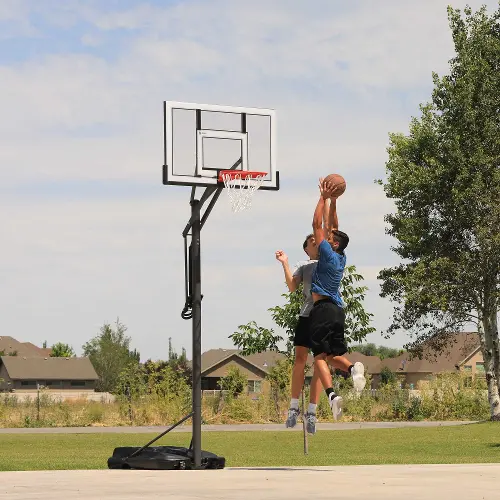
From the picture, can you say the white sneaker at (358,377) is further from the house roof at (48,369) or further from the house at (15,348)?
the house at (15,348)

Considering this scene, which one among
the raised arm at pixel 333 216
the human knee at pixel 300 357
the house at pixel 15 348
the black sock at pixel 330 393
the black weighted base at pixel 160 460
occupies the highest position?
the house at pixel 15 348

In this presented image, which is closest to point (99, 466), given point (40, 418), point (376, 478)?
point (376, 478)

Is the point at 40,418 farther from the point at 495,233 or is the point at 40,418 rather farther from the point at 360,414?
the point at 495,233

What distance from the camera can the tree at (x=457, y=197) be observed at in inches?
1496

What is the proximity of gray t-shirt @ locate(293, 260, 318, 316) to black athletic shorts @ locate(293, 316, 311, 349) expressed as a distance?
98 mm

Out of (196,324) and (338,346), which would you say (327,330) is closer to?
(338,346)

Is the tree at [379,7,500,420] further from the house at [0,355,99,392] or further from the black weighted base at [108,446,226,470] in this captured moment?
the house at [0,355,99,392]

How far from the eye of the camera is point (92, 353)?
113 m

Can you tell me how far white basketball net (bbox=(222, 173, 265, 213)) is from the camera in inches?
549

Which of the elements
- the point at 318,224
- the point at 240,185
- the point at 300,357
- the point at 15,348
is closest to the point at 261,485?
the point at 300,357

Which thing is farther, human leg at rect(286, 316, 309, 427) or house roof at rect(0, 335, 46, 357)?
house roof at rect(0, 335, 46, 357)

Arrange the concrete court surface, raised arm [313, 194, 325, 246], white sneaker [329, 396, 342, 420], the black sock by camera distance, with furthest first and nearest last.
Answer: raised arm [313, 194, 325, 246], the black sock, white sneaker [329, 396, 342, 420], the concrete court surface

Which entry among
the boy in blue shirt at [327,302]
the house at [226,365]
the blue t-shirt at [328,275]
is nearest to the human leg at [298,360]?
the boy in blue shirt at [327,302]

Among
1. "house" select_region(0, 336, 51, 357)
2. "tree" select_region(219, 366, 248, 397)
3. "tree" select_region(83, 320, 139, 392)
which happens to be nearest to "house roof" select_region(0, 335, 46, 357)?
"house" select_region(0, 336, 51, 357)
